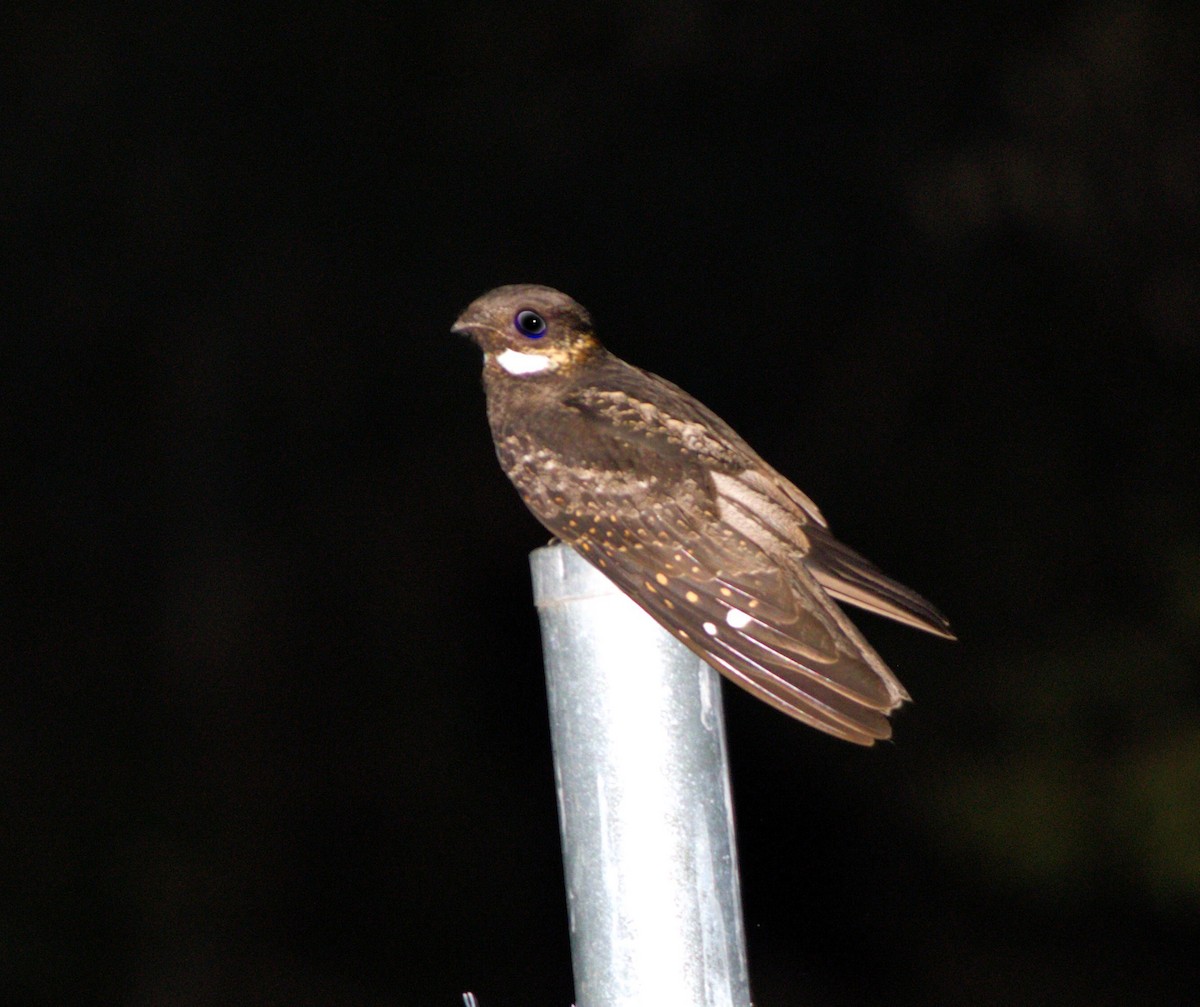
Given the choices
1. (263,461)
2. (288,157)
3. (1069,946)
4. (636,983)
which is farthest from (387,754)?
(636,983)

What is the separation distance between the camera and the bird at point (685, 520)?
2.02 meters

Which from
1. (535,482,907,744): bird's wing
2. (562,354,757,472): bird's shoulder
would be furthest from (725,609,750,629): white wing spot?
(562,354,757,472): bird's shoulder

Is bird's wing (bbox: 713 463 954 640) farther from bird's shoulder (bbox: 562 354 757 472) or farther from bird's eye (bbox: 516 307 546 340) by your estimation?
bird's eye (bbox: 516 307 546 340)

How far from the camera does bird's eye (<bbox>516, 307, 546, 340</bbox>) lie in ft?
9.16

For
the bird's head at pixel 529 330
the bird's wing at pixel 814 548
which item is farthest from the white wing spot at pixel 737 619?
the bird's head at pixel 529 330

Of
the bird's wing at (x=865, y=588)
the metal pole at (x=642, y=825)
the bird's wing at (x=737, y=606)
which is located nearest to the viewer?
the metal pole at (x=642, y=825)

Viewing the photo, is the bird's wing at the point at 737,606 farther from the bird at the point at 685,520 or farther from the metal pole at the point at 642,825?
the metal pole at the point at 642,825

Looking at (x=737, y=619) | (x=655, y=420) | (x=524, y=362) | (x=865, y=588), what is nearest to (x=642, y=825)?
(x=737, y=619)

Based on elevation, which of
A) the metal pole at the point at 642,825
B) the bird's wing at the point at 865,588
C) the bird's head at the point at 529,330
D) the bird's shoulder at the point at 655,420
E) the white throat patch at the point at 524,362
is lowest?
the metal pole at the point at 642,825

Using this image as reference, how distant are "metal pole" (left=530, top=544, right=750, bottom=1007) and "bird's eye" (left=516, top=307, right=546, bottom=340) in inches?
46.7

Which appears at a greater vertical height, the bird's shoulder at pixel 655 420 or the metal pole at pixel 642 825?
the bird's shoulder at pixel 655 420

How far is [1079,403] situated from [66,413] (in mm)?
4435

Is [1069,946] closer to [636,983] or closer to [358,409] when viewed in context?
[358,409]

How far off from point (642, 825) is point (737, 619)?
57 cm
